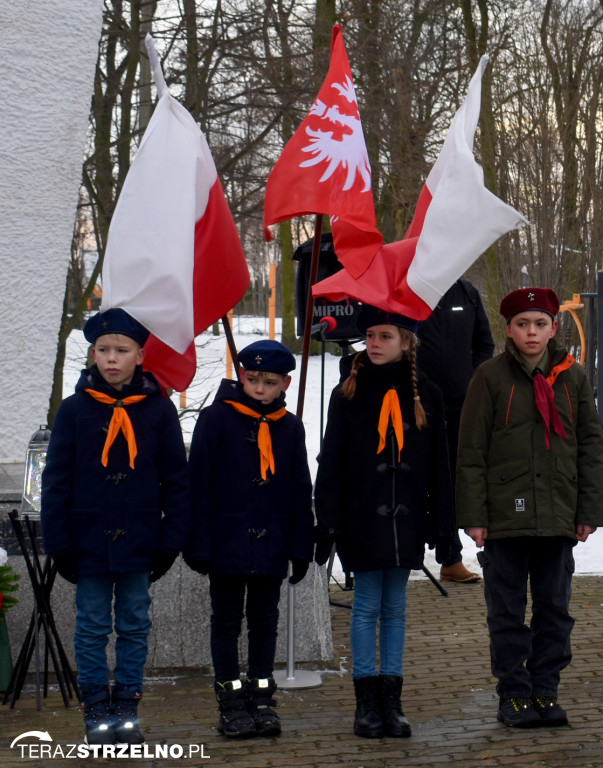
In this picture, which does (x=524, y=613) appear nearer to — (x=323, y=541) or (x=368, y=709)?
(x=368, y=709)

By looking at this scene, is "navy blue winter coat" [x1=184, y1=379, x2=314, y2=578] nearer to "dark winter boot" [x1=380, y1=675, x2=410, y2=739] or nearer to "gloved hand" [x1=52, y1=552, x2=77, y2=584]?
"gloved hand" [x1=52, y1=552, x2=77, y2=584]

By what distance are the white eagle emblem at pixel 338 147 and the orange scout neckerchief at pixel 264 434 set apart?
3.27 feet

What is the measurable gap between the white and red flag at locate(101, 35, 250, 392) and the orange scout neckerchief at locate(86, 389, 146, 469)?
319 millimetres

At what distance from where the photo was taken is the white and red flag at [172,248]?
13.5ft

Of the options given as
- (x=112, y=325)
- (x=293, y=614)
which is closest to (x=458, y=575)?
(x=293, y=614)

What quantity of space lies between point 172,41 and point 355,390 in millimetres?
5467

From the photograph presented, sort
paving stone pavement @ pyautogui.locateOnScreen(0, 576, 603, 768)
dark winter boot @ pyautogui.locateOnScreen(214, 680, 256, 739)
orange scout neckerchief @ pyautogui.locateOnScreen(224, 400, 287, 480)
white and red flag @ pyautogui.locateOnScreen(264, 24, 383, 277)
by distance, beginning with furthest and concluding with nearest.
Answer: white and red flag @ pyautogui.locateOnScreen(264, 24, 383, 277), orange scout neckerchief @ pyautogui.locateOnScreen(224, 400, 287, 480), dark winter boot @ pyautogui.locateOnScreen(214, 680, 256, 739), paving stone pavement @ pyautogui.locateOnScreen(0, 576, 603, 768)

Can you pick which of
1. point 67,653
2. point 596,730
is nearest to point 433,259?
point 596,730

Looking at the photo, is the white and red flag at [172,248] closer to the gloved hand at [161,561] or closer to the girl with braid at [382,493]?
the girl with braid at [382,493]

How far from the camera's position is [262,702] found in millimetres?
4160

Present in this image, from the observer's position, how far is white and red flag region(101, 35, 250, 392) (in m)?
4.11

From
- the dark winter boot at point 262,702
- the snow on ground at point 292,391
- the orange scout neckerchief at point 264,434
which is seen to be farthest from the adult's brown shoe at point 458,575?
the orange scout neckerchief at point 264,434

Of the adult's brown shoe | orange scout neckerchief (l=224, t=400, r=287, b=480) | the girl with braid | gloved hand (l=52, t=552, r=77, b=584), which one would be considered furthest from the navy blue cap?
the adult's brown shoe

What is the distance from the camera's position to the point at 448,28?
16859mm
